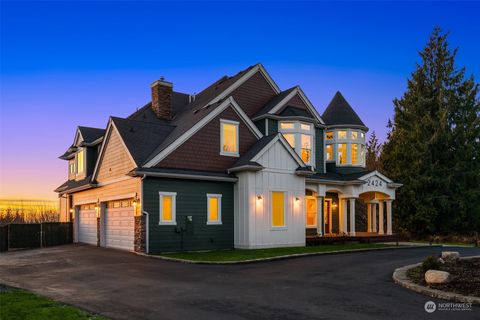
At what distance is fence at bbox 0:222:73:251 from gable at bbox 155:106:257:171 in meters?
13.2

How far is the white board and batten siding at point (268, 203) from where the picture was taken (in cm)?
2258

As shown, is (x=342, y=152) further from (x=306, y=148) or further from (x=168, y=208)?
(x=168, y=208)

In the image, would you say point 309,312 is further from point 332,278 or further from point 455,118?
point 455,118

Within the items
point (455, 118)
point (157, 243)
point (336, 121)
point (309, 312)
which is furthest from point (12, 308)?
point (455, 118)

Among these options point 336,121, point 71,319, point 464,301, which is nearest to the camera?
point 71,319

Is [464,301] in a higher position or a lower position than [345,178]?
lower

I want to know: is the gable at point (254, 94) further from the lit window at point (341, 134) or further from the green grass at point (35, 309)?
the green grass at point (35, 309)

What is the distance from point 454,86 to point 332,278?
27.7 m

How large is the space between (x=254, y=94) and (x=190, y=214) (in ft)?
33.6

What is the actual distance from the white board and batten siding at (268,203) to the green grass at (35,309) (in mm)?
→ 13603

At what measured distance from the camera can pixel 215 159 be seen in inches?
914

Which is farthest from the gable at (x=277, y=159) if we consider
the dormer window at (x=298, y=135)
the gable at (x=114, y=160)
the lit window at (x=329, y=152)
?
the lit window at (x=329, y=152)

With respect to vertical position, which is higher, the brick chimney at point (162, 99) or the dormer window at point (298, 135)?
the brick chimney at point (162, 99)

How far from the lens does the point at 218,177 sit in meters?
22.5
